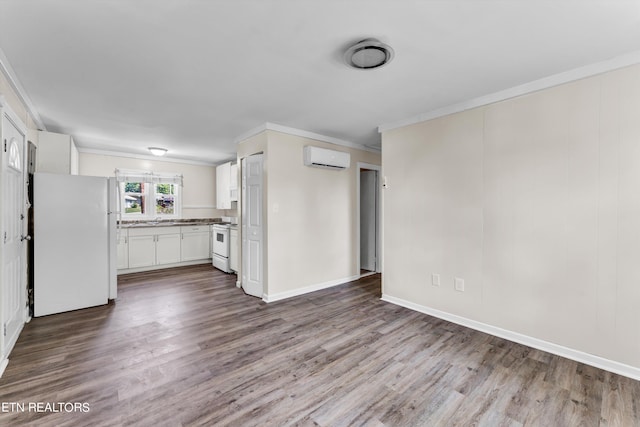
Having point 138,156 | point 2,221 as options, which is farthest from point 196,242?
point 2,221

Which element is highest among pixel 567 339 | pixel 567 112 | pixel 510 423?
pixel 567 112

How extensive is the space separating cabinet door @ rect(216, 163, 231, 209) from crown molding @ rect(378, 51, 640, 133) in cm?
404

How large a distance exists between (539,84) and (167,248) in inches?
243

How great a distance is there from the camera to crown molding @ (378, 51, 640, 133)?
6.87 ft

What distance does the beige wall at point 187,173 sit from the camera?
5.37 meters

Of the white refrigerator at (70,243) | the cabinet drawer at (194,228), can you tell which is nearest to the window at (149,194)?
Answer: the cabinet drawer at (194,228)

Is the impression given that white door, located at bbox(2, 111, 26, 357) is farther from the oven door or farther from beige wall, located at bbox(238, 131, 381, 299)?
the oven door

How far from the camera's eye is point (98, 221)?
3547 mm

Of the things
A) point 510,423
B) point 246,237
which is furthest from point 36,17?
point 510,423

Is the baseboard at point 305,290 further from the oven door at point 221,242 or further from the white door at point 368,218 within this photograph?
the oven door at point 221,242

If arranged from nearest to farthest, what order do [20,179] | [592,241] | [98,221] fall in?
1. [592,241]
2. [20,179]
3. [98,221]

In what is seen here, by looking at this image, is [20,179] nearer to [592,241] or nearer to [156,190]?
[156,190]

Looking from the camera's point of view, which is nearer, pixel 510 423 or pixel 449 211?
pixel 510 423

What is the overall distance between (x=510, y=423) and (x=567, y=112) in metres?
2.41
